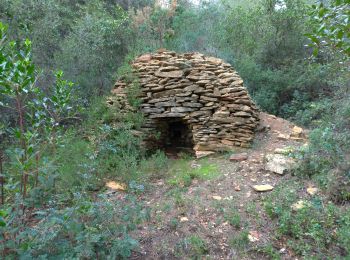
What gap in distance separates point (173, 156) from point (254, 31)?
18.1ft

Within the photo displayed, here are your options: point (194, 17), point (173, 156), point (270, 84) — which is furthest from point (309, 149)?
point (194, 17)

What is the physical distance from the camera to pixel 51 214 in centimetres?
219

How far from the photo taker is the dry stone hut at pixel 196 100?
530 centimetres

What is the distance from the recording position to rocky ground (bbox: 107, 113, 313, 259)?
2779 mm

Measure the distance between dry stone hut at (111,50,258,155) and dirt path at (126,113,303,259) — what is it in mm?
659

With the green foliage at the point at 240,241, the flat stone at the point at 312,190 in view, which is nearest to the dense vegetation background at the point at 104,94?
the flat stone at the point at 312,190

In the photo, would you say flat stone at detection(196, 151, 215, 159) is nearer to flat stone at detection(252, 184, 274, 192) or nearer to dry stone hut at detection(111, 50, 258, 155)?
dry stone hut at detection(111, 50, 258, 155)

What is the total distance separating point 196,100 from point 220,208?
107 inches

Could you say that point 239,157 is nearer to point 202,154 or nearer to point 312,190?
point 202,154

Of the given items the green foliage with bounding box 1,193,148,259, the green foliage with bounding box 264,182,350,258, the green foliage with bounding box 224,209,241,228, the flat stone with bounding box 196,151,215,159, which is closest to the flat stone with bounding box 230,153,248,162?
the flat stone with bounding box 196,151,215,159

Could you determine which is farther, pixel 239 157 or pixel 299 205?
pixel 239 157

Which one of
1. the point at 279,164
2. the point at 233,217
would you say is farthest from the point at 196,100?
the point at 233,217

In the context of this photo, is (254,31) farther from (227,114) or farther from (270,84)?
(227,114)

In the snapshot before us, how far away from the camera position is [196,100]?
559 cm
